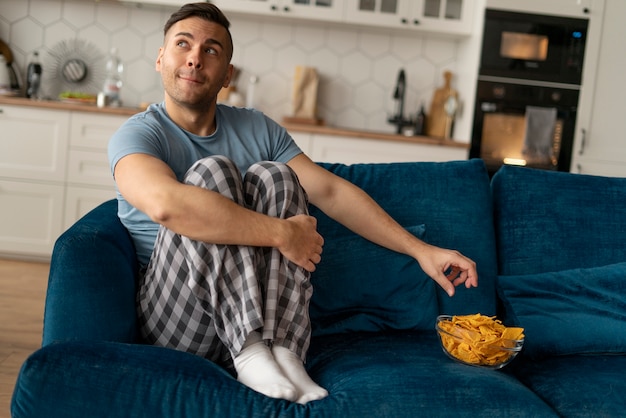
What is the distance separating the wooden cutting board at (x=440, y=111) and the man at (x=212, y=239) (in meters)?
2.63

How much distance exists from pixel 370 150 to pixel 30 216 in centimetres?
192

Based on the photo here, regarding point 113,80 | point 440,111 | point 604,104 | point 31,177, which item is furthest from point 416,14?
point 31,177

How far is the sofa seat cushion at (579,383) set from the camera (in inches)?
68.1

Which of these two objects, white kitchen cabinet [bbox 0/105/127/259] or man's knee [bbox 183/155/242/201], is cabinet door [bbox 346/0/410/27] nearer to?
white kitchen cabinet [bbox 0/105/127/259]

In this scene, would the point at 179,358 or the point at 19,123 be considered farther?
the point at 19,123

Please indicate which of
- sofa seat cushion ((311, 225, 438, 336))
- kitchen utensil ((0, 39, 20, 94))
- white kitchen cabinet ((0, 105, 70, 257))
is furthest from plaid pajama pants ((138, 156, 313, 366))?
kitchen utensil ((0, 39, 20, 94))

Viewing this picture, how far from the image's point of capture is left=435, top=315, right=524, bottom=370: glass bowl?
175cm

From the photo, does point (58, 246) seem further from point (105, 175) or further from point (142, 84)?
point (142, 84)

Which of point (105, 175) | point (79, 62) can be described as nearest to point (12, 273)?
point (105, 175)

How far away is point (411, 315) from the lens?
212cm

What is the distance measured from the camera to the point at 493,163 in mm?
4273

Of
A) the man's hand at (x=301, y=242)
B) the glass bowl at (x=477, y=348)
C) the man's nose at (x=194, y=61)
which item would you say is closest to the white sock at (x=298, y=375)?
the man's hand at (x=301, y=242)

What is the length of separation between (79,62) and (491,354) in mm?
3640

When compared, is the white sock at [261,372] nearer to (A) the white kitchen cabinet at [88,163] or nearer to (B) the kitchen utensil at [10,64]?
(A) the white kitchen cabinet at [88,163]
